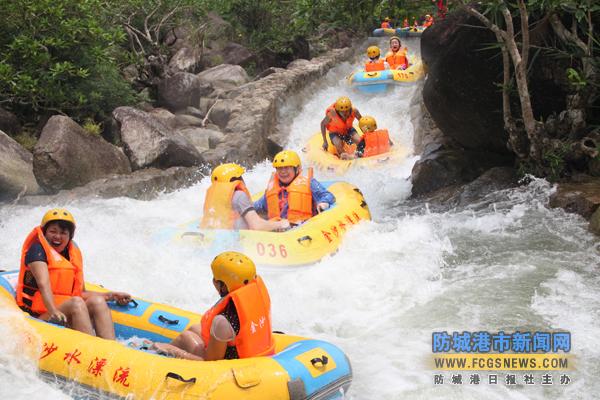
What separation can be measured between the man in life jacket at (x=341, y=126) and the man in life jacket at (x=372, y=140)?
16 cm

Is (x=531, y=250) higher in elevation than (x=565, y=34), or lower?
lower

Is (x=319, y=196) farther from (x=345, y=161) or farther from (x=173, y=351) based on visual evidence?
(x=173, y=351)

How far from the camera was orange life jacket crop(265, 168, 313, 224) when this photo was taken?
7.84m

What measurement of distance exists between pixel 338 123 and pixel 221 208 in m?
4.98

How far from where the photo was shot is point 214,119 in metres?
14.3

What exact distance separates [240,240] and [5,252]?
2.51 m

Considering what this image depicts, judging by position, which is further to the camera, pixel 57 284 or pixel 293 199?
pixel 293 199

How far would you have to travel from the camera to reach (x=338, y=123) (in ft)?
39.1

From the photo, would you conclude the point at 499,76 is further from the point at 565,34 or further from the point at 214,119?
the point at 214,119

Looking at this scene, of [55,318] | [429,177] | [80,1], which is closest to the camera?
[55,318]

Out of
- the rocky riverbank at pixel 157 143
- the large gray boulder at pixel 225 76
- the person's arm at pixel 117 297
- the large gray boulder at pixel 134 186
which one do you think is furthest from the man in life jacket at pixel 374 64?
the person's arm at pixel 117 297

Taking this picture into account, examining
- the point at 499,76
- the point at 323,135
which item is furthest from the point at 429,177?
the point at 323,135

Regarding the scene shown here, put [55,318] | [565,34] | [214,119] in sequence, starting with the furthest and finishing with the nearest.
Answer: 1. [214,119]
2. [565,34]
3. [55,318]

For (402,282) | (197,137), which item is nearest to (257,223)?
(402,282)
